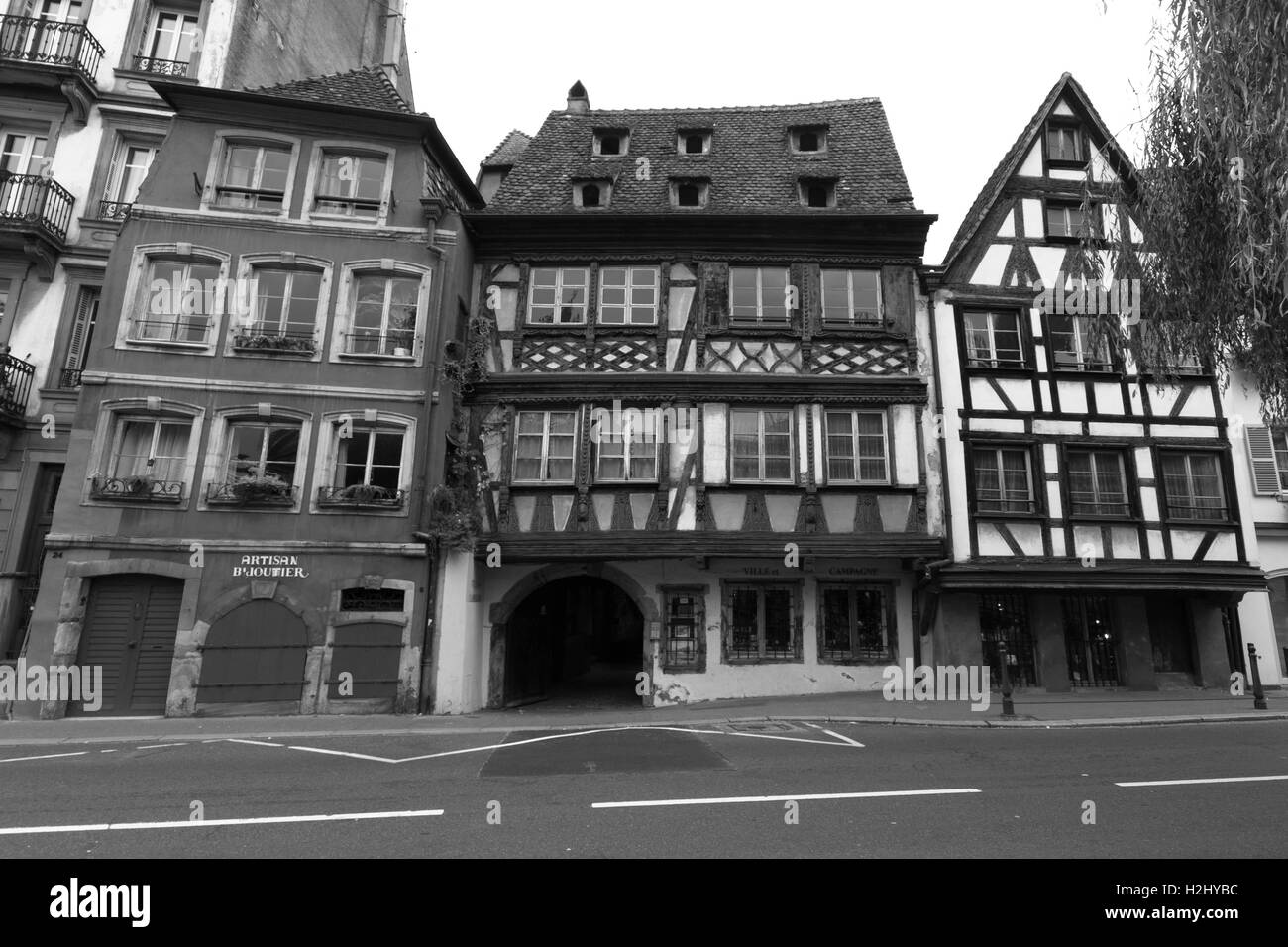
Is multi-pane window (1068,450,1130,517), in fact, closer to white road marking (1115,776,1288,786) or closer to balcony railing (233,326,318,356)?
white road marking (1115,776,1288,786)

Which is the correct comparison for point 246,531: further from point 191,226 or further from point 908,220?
point 908,220

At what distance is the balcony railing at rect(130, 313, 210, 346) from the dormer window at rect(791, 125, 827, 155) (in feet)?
46.9

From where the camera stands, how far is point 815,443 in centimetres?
1429

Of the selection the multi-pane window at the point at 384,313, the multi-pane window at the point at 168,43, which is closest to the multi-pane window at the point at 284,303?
the multi-pane window at the point at 384,313

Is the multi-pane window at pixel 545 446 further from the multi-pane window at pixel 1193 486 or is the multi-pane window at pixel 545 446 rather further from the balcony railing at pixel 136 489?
the multi-pane window at pixel 1193 486

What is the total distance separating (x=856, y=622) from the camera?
14461 millimetres

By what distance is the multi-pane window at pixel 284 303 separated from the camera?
14.2 meters

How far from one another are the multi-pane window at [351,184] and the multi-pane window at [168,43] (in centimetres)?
570

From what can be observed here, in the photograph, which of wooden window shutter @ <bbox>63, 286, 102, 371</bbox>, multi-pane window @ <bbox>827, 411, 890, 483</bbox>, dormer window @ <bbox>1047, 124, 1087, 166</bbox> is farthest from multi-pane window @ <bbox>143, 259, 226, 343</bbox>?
dormer window @ <bbox>1047, 124, 1087, 166</bbox>

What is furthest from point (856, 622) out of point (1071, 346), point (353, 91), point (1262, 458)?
point (353, 91)

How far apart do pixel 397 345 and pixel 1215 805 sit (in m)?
14.3

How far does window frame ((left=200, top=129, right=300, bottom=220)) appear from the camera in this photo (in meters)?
14.5

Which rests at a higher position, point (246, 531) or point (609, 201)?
point (609, 201)
